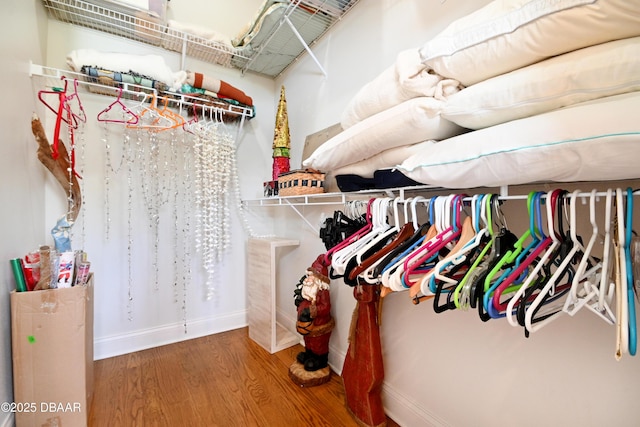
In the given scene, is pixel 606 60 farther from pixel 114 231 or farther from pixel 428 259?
pixel 114 231

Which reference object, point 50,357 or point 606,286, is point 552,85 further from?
point 50,357

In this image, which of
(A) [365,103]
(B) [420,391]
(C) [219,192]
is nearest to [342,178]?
(A) [365,103]

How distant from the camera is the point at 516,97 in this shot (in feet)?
2.13

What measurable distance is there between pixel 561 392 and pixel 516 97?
88cm

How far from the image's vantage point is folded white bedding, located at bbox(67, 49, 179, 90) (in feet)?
5.25

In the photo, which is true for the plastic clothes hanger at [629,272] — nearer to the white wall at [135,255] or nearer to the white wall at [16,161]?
the white wall at [16,161]

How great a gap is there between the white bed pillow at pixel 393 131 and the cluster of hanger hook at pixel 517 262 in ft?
0.74

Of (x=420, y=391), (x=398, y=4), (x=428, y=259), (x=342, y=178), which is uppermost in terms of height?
(x=398, y=4)

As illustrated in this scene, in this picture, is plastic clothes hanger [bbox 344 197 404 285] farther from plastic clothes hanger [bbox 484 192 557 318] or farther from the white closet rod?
the white closet rod

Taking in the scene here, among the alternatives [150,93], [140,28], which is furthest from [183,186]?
[140,28]

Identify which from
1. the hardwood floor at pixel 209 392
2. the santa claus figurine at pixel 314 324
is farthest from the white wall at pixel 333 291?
the hardwood floor at pixel 209 392

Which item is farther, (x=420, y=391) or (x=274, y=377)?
(x=274, y=377)

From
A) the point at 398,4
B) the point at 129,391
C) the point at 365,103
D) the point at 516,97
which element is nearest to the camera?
the point at 516,97

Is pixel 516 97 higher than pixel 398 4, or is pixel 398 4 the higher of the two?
pixel 398 4
